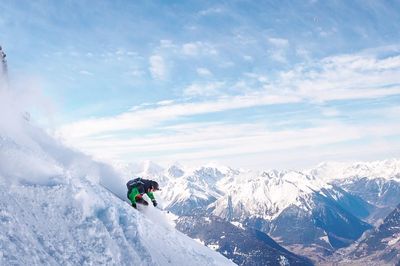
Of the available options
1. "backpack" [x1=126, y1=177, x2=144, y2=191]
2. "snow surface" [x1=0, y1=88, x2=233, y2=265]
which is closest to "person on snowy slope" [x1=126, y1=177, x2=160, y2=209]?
"backpack" [x1=126, y1=177, x2=144, y2=191]

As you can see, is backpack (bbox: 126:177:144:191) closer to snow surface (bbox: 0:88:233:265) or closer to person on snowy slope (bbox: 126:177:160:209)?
person on snowy slope (bbox: 126:177:160:209)

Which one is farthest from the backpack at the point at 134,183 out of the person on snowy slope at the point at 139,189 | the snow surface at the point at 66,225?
the snow surface at the point at 66,225

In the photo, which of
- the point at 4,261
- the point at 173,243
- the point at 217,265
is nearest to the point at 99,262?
the point at 4,261

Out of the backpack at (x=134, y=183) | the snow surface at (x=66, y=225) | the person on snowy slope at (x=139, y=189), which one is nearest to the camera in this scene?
the snow surface at (x=66, y=225)

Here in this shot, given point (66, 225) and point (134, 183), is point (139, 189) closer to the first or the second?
point (134, 183)

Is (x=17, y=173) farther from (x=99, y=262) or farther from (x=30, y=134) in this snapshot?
(x=30, y=134)

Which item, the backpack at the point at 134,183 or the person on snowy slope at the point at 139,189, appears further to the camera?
the backpack at the point at 134,183

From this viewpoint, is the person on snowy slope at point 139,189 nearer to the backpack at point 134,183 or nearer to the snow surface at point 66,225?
the backpack at point 134,183
